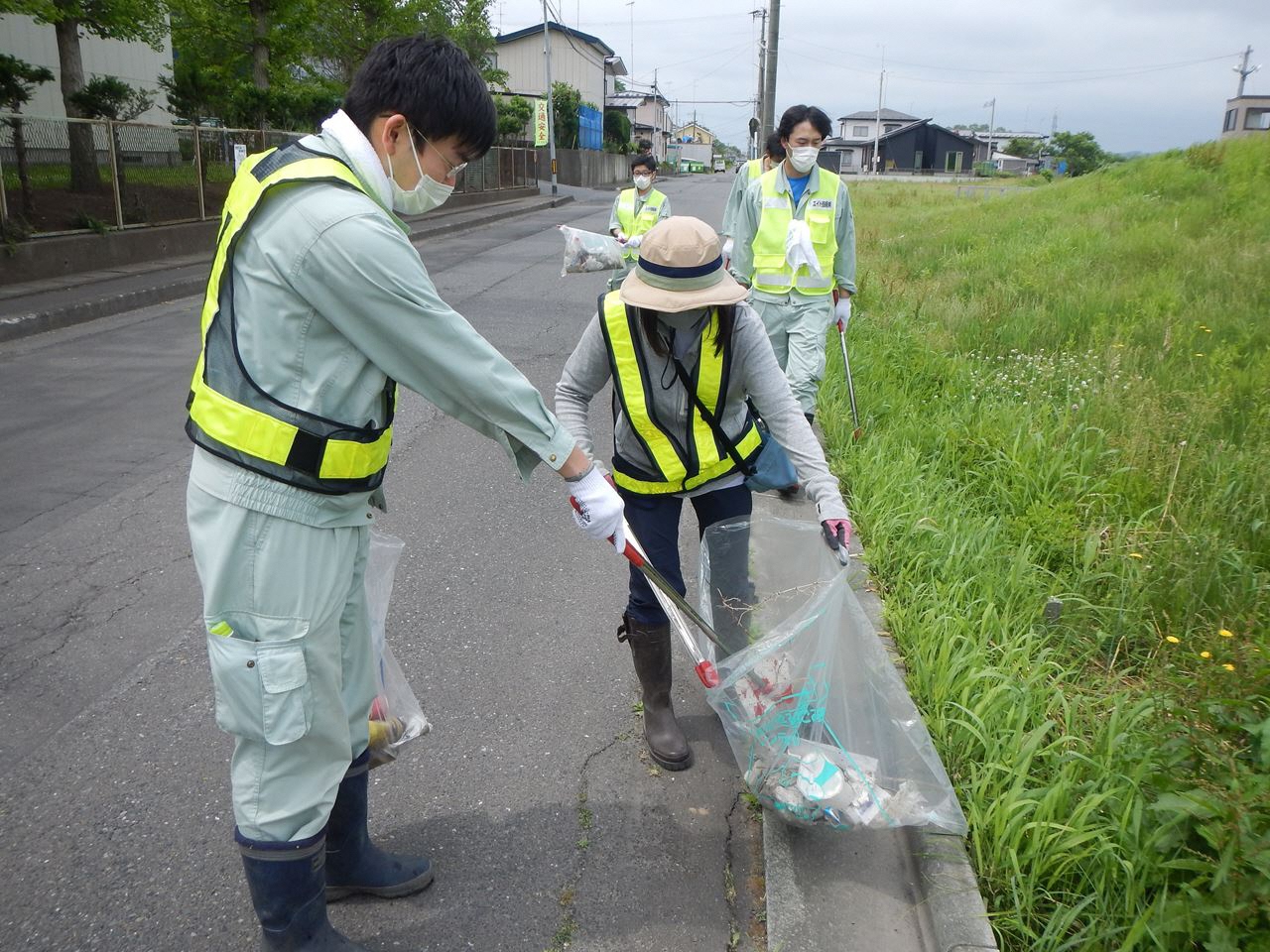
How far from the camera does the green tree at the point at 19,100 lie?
35.6 ft

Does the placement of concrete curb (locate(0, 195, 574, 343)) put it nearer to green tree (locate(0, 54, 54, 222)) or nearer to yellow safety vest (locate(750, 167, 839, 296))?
green tree (locate(0, 54, 54, 222))

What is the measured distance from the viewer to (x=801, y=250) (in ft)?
17.1

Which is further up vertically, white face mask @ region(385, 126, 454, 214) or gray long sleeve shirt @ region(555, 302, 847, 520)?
white face mask @ region(385, 126, 454, 214)

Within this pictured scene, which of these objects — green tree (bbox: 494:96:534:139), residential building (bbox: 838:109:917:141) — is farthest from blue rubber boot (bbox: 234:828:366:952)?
residential building (bbox: 838:109:917:141)

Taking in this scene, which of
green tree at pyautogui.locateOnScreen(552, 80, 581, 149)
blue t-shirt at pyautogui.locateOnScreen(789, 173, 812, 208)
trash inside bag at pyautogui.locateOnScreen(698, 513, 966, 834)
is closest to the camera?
trash inside bag at pyautogui.locateOnScreen(698, 513, 966, 834)

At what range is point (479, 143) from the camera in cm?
198

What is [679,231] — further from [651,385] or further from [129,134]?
[129,134]

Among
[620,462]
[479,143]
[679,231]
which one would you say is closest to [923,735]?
[620,462]

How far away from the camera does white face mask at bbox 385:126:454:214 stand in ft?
6.28

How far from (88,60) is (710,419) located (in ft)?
85.6

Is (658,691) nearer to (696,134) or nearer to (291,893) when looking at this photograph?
(291,893)

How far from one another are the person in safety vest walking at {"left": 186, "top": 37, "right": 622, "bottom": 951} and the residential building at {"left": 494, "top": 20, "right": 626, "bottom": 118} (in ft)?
183

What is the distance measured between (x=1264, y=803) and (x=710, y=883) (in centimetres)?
124

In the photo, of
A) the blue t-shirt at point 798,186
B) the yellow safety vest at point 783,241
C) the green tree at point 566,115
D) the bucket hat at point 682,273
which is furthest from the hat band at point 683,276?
the green tree at point 566,115
